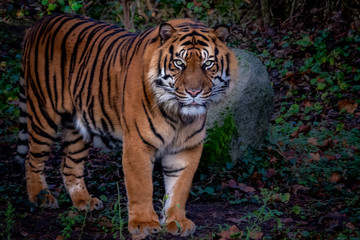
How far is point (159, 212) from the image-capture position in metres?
4.18

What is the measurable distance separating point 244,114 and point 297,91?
7.74ft

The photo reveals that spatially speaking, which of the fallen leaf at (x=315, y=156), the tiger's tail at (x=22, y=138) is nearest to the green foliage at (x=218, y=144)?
the fallen leaf at (x=315, y=156)

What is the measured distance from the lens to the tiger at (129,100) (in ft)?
11.7

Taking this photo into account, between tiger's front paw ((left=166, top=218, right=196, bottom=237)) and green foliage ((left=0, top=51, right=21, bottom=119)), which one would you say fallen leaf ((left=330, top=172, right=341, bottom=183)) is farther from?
green foliage ((left=0, top=51, right=21, bottom=119))

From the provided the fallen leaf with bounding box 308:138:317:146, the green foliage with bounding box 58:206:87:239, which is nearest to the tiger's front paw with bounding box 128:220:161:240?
the green foliage with bounding box 58:206:87:239

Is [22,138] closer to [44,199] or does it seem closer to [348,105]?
[44,199]

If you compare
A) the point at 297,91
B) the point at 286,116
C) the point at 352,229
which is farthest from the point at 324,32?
the point at 352,229

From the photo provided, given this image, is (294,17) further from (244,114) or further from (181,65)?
(181,65)

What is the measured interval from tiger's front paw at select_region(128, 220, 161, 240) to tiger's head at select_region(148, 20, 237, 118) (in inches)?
34.4

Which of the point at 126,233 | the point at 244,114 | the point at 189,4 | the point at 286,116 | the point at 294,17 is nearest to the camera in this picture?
the point at 126,233

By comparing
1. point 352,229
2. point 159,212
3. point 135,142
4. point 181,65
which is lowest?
point 159,212

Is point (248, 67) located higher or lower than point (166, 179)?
higher

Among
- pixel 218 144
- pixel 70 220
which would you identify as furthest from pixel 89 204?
pixel 218 144

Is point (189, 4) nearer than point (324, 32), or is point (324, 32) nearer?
point (324, 32)
